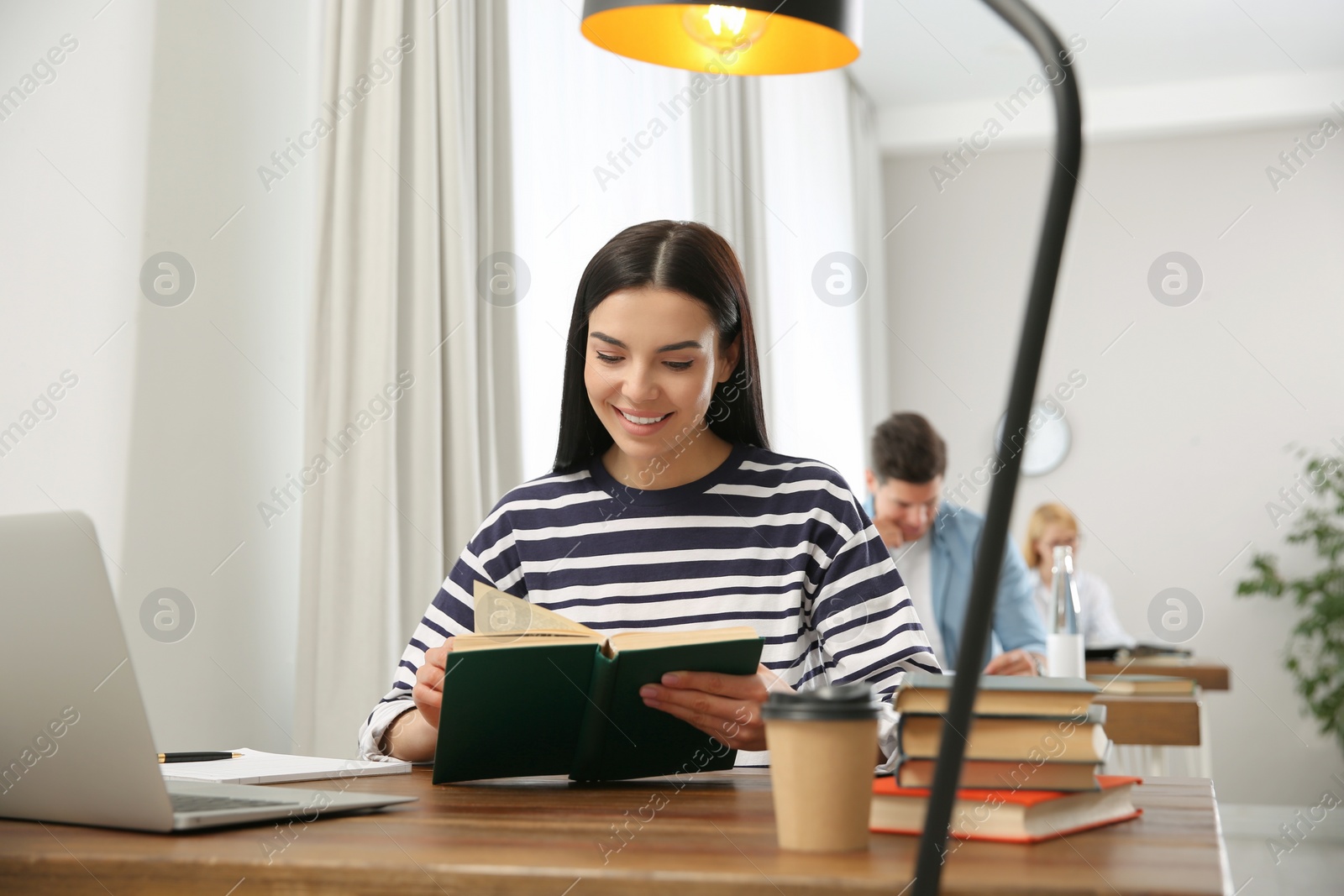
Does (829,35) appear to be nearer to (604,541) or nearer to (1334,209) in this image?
(604,541)

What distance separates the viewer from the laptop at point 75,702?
2.67 ft

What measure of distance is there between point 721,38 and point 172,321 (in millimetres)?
983

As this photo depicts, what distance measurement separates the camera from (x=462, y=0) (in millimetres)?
2506

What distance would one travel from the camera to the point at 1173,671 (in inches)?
132

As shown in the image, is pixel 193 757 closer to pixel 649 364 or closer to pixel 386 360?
pixel 649 364

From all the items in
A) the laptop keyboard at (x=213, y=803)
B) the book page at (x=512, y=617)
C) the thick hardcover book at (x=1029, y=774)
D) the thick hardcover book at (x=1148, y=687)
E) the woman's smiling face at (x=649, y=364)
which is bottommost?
the thick hardcover book at (x=1148, y=687)

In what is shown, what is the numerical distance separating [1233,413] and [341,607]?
520 centimetres

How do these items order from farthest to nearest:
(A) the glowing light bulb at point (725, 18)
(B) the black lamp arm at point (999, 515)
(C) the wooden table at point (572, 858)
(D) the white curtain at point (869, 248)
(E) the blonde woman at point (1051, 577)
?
(D) the white curtain at point (869, 248)
(E) the blonde woman at point (1051, 577)
(A) the glowing light bulb at point (725, 18)
(C) the wooden table at point (572, 858)
(B) the black lamp arm at point (999, 515)

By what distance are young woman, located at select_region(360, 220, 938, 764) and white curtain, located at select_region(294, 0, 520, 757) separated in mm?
638

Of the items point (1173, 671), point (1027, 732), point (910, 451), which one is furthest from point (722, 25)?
point (1173, 671)

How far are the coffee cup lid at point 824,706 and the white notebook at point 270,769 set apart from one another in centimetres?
59

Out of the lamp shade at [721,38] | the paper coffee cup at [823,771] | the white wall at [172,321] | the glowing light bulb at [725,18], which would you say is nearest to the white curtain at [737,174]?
the white wall at [172,321]

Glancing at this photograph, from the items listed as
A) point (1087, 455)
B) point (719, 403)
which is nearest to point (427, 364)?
point (719, 403)

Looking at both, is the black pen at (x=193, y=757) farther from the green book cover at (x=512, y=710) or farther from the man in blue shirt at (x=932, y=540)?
the man in blue shirt at (x=932, y=540)
